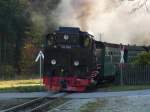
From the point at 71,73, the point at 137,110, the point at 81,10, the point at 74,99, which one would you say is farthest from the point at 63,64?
the point at 137,110

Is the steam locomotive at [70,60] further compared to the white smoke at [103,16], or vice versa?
the white smoke at [103,16]

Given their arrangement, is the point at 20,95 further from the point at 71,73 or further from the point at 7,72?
the point at 7,72

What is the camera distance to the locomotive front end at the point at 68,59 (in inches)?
1286

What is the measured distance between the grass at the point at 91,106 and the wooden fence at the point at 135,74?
12386 millimetres

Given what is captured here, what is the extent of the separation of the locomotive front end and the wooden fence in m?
4.85

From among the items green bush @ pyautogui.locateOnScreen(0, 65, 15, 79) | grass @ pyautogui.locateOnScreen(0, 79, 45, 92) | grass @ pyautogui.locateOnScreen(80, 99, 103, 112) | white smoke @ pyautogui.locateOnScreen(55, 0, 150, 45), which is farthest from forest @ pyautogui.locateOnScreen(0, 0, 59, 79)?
grass @ pyautogui.locateOnScreen(80, 99, 103, 112)

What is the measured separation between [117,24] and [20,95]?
19206mm

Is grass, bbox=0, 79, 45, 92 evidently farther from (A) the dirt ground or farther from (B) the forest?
(B) the forest

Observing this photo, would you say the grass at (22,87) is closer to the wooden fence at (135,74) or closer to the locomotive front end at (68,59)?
the locomotive front end at (68,59)

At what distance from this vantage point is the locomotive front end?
32656 mm

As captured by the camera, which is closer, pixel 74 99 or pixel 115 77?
pixel 74 99

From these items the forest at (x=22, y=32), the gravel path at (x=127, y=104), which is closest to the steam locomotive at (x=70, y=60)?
the gravel path at (x=127, y=104)

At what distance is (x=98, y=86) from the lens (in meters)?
37.8

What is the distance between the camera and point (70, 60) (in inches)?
1307
